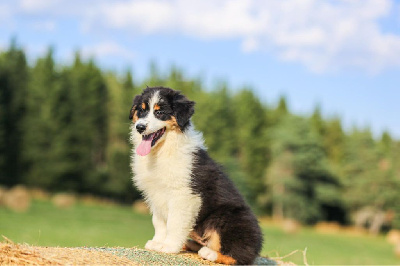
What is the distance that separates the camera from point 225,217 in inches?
238

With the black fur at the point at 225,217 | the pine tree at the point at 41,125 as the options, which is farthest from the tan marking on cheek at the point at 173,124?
the pine tree at the point at 41,125

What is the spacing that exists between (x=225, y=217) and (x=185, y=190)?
1.92 feet

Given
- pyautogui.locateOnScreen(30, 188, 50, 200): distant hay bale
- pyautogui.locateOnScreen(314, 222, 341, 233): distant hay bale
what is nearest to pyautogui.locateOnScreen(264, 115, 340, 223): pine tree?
pyautogui.locateOnScreen(314, 222, 341, 233): distant hay bale

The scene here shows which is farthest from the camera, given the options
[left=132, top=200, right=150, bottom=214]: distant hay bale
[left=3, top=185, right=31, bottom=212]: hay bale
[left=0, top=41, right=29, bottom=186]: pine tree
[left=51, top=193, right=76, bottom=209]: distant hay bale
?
[left=132, top=200, right=150, bottom=214]: distant hay bale

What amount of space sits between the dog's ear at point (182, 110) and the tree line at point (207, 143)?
33.7 meters

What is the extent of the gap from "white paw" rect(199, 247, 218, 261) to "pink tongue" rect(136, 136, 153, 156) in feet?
4.46

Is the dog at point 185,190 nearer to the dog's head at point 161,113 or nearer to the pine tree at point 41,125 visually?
the dog's head at point 161,113

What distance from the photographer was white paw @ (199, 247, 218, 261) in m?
6.01

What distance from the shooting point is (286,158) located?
5000 cm

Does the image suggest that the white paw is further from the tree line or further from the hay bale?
the tree line

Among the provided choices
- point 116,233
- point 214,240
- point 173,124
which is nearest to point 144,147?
point 173,124

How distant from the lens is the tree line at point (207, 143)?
132 feet

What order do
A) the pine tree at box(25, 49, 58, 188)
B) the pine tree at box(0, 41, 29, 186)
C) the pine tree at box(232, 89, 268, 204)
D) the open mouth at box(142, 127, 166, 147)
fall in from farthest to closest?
the pine tree at box(232, 89, 268, 204), the pine tree at box(25, 49, 58, 188), the pine tree at box(0, 41, 29, 186), the open mouth at box(142, 127, 166, 147)

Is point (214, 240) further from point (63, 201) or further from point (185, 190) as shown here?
point (63, 201)
